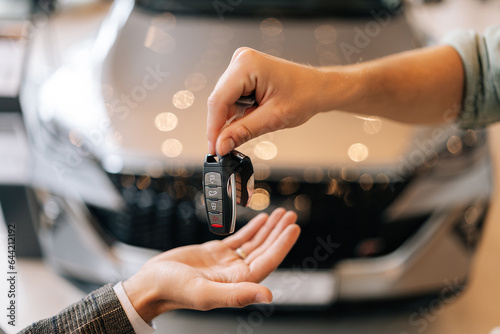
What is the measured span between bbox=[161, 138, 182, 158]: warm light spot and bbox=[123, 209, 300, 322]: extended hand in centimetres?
42

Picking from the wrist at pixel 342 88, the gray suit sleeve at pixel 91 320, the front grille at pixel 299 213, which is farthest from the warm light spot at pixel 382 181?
the gray suit sleeve at pixel 91 320

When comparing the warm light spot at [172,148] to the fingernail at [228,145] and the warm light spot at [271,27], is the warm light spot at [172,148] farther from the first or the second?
the fingernail at [228,145]

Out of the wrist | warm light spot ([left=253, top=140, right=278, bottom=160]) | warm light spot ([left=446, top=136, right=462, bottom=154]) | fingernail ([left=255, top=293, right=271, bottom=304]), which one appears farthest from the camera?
warm light spot ([left=446, top=136, right=462, bottom=154])

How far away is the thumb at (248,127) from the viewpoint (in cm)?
71

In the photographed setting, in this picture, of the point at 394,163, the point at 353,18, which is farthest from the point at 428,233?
the point at 353,18

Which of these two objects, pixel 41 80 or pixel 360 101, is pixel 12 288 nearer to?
pixel 360 101

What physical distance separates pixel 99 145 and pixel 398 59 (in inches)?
32.7

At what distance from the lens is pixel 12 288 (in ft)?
2.96

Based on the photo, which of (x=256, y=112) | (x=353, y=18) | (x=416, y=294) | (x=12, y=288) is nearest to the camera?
(x=256, y=112)

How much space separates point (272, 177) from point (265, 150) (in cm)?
8

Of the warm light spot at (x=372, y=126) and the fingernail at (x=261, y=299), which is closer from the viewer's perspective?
the fingernail at (x=261, y=299)

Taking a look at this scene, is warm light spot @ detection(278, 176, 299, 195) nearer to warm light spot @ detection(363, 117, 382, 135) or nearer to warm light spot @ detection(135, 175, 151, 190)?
warm light spot @ detection(363, 117, 382, 135)

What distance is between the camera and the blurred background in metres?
1.30

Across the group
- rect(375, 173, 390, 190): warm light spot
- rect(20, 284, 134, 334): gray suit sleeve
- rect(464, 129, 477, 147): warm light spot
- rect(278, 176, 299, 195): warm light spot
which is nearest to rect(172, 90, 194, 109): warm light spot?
rect(278, 176, 299, 195): warm light spot
